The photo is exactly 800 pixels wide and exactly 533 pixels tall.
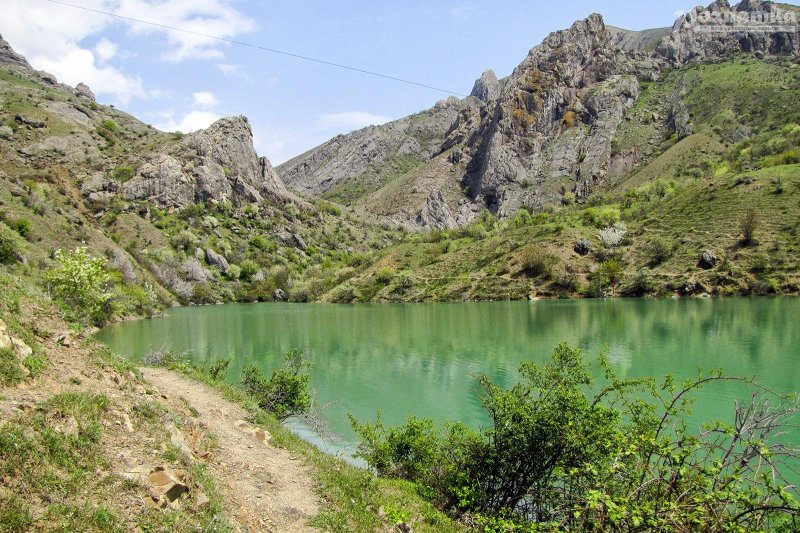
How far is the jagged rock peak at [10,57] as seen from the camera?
456ft

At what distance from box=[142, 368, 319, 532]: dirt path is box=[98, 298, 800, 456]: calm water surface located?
5901mm

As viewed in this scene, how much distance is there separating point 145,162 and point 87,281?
10631 cm

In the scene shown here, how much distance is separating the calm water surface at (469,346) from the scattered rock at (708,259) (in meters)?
14.8

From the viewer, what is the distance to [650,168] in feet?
431

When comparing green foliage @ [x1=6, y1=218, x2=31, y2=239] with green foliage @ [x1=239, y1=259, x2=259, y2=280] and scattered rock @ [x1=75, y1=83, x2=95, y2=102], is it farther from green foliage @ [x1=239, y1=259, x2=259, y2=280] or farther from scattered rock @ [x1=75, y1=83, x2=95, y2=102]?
scattered rock @ [x1=75, y1=83, x2=95, y2=102]

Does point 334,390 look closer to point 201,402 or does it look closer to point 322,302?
point 201,402

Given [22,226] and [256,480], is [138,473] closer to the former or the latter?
[256,480]

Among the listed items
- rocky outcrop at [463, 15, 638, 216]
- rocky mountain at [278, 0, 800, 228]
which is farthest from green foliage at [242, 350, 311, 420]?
rocky outcrop at [463, 15, 638, 216]

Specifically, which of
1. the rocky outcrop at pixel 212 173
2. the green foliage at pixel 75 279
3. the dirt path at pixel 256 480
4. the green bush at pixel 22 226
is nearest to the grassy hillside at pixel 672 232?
the rocky outcrop at pixel 212 173

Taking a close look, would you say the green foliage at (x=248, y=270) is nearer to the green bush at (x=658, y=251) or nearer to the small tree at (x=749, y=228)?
the green bush at (x=658, y=251)

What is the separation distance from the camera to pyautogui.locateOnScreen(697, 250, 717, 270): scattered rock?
237 feet

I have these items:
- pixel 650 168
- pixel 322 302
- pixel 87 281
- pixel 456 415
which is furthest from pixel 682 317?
pixel 650 168

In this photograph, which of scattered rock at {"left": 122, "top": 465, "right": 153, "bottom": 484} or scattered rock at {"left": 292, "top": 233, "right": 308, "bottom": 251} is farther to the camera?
scattered rock at {"left": 292, "top": 233, "right": 308, "bottom": 251}

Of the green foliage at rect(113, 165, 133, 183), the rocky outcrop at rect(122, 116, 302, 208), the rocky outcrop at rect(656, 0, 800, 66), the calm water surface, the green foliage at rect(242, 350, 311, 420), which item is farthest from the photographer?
the rocky outcrop at rect(656, 0, 800, 66)
